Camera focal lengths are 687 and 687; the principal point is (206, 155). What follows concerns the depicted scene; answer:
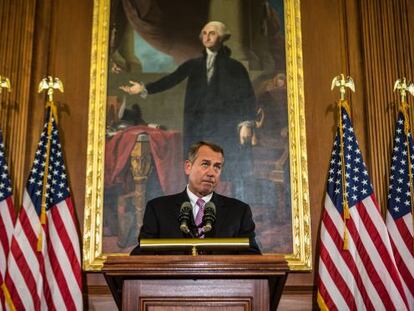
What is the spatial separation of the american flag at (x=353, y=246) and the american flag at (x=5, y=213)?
315 centimetres

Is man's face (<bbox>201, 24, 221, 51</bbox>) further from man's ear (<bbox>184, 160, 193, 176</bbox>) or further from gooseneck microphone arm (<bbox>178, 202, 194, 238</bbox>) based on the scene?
gooseneck microphone arm (<bbox>178, 202, 194, 238</bbox>)

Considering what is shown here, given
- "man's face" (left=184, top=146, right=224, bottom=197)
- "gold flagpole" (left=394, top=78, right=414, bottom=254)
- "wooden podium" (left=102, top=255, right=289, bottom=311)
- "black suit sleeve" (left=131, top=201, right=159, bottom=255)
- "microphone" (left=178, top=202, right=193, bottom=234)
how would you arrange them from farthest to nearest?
"gold flagpole" (left=394, top=78, right=414, bottom=254), "man's face" (left=184, top=146, right=224, bottom=197), "black suit sleeve" (left=131, top=201, right=159, bottom=255), "microphone" (left=178, top=202, right=193, bottom=234), "wooden podium" (left=102, top=255, right=289, bottom=311)

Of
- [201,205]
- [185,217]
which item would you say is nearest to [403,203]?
[201,205]

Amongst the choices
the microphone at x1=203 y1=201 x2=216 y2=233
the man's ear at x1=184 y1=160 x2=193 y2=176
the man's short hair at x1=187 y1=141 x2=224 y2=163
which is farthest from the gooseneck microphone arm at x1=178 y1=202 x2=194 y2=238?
the man's ear at x1=184 y1=160 x2=193 y2=176

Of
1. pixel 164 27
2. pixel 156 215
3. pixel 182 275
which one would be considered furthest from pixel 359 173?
pixel 182 275

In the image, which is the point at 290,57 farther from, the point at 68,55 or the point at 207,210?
the point at 207,210

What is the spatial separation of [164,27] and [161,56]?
37cm

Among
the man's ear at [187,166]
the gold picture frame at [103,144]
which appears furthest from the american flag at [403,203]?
the man's ear at [187,166]

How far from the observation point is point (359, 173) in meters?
7.21

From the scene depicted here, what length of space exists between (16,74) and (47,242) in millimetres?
2012

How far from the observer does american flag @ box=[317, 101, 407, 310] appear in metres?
6.68

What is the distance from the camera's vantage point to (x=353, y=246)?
688cm

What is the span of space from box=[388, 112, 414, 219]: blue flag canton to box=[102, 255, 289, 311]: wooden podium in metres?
3.08

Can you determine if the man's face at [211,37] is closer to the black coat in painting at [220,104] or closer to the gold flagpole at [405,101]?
the black coat in painting at [220,104]
